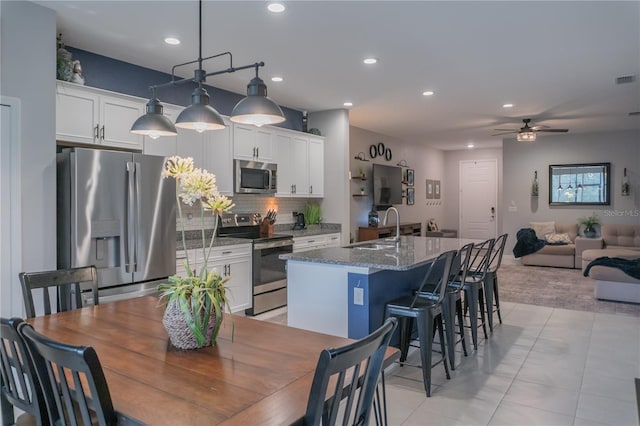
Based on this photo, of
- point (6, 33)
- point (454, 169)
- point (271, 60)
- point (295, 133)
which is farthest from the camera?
point (454, 169)

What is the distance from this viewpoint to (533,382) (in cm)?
318

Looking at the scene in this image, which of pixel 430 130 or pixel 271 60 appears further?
pixel 430 130

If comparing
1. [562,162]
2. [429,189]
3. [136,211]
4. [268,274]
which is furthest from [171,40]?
[429,189]

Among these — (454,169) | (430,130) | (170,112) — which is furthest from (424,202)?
(170,112)

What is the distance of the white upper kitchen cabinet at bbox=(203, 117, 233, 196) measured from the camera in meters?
4.82

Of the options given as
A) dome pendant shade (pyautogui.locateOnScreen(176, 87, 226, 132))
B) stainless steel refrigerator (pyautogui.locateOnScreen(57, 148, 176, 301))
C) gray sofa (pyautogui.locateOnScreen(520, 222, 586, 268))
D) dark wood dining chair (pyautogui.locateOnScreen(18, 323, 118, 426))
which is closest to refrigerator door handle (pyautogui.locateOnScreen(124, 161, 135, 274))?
stainless steel refrigerator (pyautogui.locateOnScreen(57, 148, 176, 301))

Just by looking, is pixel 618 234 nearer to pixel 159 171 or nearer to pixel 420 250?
pixel 420 250

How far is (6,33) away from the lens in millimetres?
2873

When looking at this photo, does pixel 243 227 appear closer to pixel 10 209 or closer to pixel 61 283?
pixel 10 209

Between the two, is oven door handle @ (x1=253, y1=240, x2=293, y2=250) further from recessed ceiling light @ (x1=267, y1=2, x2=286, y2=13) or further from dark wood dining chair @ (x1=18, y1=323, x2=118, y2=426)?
dark wood dining chair @ (x1=18, y1=323, x2=118, y2=426)

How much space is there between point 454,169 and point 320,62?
28.0 feet

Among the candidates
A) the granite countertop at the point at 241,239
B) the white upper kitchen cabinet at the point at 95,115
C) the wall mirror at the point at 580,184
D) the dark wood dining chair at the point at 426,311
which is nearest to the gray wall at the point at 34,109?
the white upper kitchen cabinet at the point at 95,115

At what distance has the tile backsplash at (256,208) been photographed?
16.5 feet

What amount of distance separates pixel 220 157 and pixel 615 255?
6.67 meters
